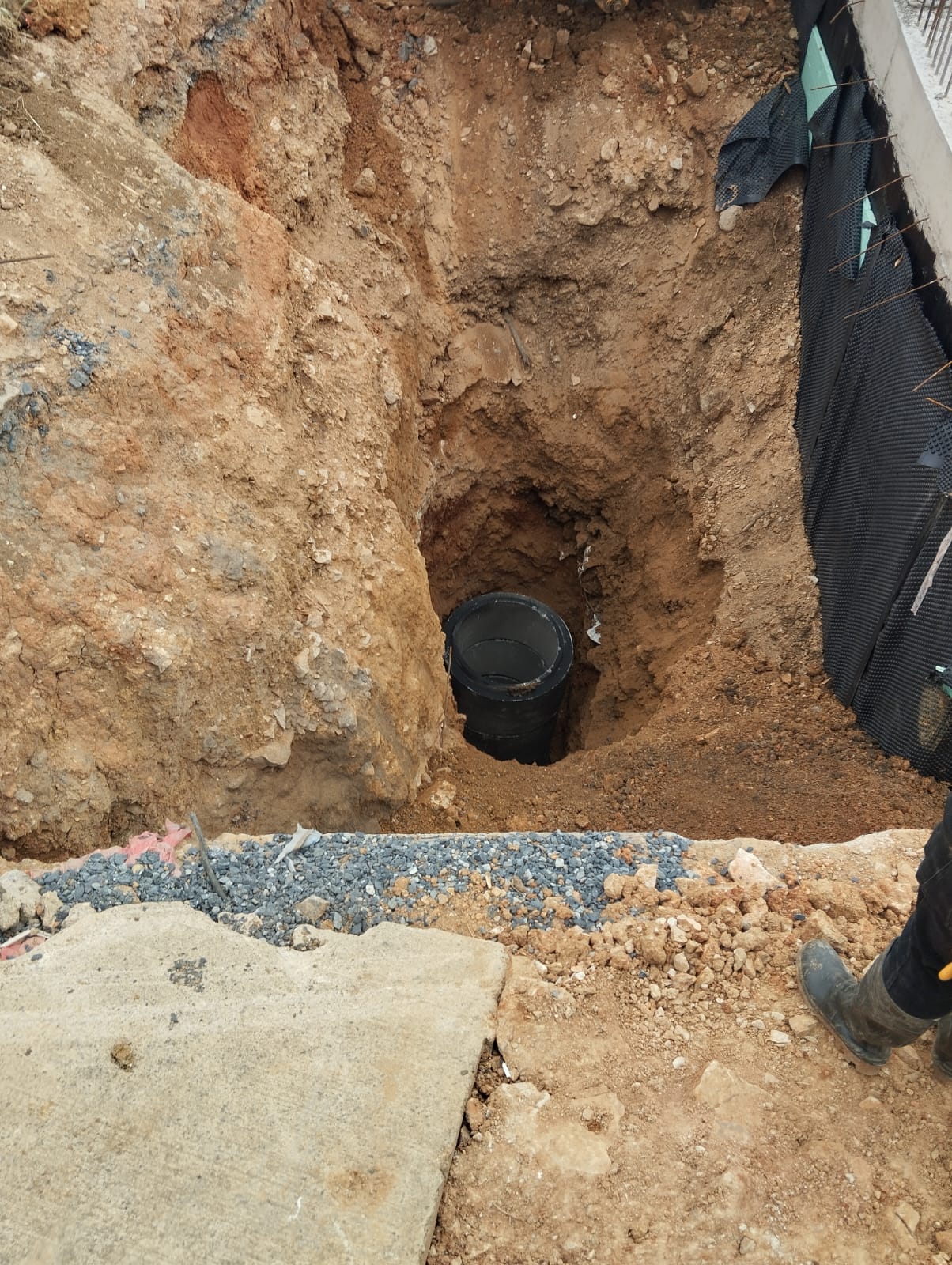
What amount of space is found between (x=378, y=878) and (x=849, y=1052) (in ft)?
5.37

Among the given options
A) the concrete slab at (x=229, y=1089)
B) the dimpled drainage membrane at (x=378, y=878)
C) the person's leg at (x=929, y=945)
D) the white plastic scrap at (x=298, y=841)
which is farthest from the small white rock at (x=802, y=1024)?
the white plastic scrap at (x=298, y=841)

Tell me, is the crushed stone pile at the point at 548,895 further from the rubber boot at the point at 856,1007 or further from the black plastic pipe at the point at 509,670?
the black plastic pipe at the point at 509,670

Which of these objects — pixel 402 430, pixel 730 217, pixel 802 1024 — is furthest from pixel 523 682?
pixel 802 1024

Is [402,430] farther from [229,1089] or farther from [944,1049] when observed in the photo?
[944,1049]

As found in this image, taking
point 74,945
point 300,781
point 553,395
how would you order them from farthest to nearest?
point 553,395
point 300,781
point 74,945

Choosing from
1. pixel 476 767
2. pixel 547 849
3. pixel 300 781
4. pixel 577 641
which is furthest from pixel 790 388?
pixel 300 781

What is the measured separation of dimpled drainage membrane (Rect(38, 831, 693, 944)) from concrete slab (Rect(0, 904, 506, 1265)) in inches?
6.4

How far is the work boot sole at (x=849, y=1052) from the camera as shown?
2.45 metres

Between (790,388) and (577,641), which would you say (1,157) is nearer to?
(790,388)

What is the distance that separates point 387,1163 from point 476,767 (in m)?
2.64

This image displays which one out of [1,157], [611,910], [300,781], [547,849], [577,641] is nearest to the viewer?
[611,910]

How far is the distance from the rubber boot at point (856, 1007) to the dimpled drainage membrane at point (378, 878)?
0.56m

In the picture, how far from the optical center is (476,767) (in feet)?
15.5

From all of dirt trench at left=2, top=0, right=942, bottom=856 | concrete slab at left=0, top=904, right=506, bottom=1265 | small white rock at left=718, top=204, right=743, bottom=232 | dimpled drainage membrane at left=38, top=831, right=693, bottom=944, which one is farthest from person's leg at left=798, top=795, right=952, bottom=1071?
small white rock at left=718, top=204, right=743, bottom=232
